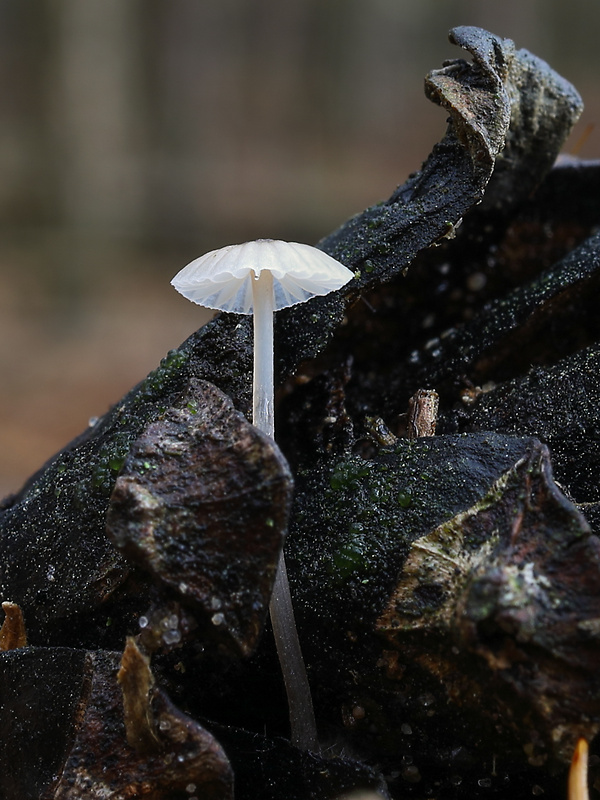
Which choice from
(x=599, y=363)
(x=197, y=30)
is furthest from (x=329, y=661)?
(x=197, y=30)

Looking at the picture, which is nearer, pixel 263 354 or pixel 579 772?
pixel 579 772

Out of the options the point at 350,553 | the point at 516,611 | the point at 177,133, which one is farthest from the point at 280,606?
the point at 177,133

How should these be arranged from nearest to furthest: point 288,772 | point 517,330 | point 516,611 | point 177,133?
point 516,611
point 288,772
point 517,330
point 177,133

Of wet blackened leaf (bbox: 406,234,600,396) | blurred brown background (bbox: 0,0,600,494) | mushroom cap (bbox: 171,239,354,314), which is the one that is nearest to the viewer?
mushroom cap (bbox: 171,239,354,314)

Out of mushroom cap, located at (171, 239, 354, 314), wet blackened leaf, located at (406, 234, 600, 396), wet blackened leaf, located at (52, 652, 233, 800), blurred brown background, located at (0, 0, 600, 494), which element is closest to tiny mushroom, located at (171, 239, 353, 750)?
mushroom cap, located at (171, 239, 354, 314)

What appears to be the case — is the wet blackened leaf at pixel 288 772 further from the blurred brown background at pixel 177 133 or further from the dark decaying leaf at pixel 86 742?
the blurred brown background at pixel 177 133

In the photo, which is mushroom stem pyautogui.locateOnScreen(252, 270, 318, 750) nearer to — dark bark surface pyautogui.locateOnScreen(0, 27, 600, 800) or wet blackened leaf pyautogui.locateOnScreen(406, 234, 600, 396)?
dark bark surface pyautogui.locateOnScreen(0, 27, 600, 800)

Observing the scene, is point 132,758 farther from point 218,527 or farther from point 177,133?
point 177,133
